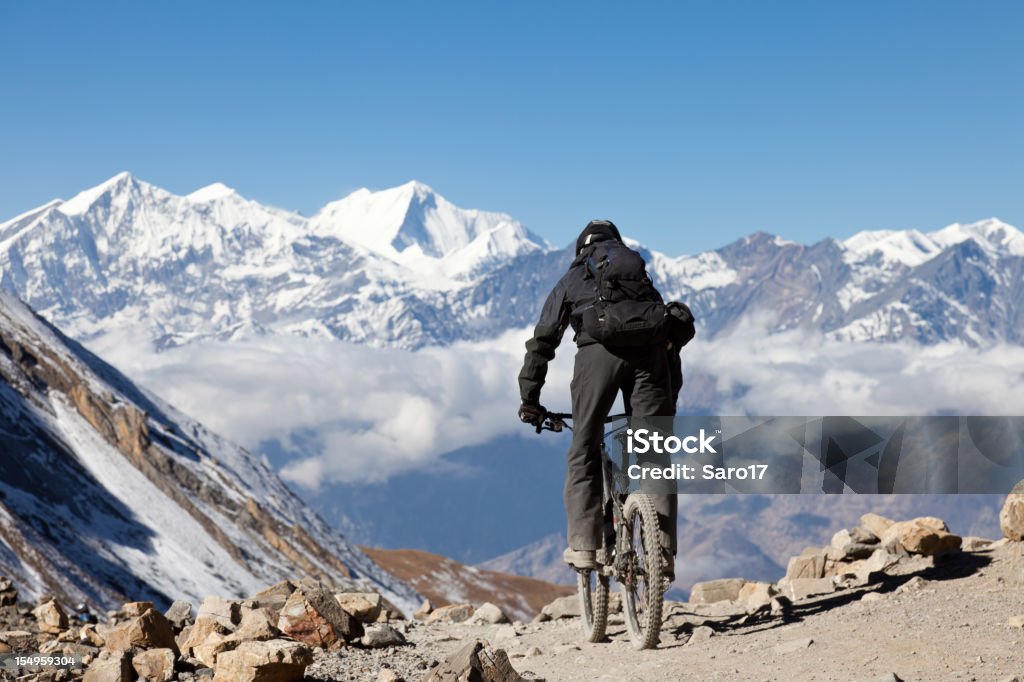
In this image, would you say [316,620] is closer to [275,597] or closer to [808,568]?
[275,597]

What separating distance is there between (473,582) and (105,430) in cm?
10176

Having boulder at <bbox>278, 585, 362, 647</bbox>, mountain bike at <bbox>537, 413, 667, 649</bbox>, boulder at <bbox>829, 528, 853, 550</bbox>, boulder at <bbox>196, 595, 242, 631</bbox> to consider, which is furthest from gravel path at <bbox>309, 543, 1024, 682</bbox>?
boulder at <bbox>829, 528, 853, 550</bbox>

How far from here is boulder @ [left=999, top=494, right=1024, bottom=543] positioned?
12.4 metres

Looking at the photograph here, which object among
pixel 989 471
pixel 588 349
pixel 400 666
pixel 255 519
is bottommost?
pixel 400 666

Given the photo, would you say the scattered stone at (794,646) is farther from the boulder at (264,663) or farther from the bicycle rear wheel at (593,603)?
the boulder at (264,663)

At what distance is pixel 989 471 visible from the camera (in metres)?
11.9

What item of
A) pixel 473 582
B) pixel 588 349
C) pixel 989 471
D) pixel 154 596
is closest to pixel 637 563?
pixel 588 349

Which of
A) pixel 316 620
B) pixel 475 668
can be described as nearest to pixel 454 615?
pixel 316 620

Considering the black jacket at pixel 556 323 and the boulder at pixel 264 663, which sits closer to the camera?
the boulder at pixel 264 663

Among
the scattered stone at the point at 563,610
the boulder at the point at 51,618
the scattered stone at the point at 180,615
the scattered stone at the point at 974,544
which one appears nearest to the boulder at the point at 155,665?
the scattered stone at the point at 180,615

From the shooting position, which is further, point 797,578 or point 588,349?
point 797,578

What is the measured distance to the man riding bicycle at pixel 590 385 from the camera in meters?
10.5

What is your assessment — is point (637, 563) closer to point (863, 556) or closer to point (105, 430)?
point (863, 556)

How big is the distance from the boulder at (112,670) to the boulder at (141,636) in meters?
1.39
